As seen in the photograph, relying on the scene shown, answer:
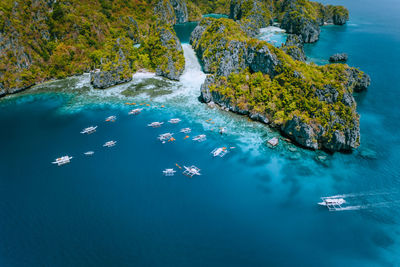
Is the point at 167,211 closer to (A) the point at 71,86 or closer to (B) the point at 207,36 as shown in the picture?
(A) the point at 71,86

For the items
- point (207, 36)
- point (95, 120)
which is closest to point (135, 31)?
point (207, 36)

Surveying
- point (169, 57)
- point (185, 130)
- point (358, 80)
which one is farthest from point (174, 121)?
point (358, 80)

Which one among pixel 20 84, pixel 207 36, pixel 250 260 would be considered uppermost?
pixel 207 36

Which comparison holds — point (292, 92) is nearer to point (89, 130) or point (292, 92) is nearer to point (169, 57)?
point (169, 57)

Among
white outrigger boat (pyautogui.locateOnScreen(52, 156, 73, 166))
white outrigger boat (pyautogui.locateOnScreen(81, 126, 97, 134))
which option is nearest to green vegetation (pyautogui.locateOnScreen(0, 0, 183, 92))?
white outrigger boat (pyautogui.locateOnScreen(81, 126, 97, 134))

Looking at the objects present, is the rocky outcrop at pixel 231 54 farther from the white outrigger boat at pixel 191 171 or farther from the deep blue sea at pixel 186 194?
the white outrigger boat at pixel 191 171

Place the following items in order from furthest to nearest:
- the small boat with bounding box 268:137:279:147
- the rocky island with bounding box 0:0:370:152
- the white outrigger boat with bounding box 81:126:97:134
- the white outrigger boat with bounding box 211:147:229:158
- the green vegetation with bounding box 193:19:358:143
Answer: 1. the white outrigger boat with bounding box 81:126:97:134
2. the rocky island with bounding box 0:0:370:152
3. the small boat with bounding box 268:137:279:147
4. the green vegetation with bounding box 193:19:358:143
5. the white outrigger boat with bounding box 211:147:229:158

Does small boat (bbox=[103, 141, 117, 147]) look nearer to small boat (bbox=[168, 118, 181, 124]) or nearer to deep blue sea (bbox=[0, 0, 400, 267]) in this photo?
deep blue sea (bbox=[0, 0, 400, 267])
